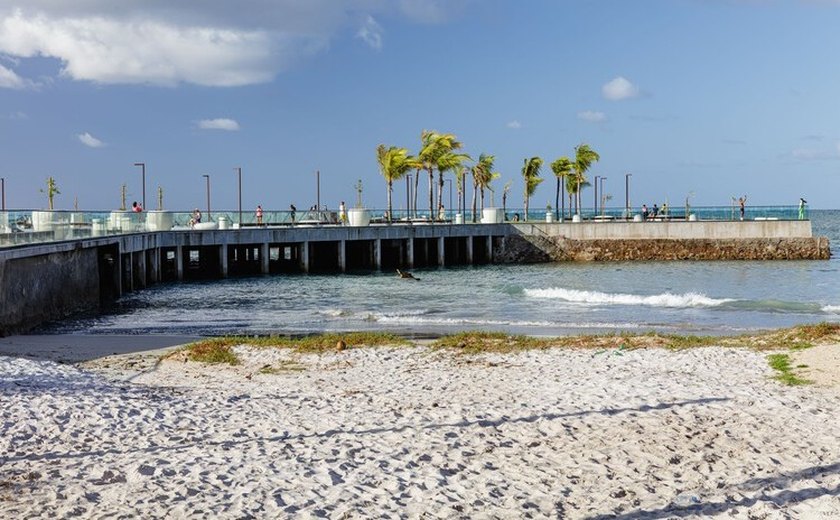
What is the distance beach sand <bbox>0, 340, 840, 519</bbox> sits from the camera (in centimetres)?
751

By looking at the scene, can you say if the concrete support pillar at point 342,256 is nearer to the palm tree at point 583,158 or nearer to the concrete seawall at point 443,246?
the concrete seawall at point 443,246

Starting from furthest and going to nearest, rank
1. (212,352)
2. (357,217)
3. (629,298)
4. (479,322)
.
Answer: (357,217), (629,298), (479,322), (212,352)

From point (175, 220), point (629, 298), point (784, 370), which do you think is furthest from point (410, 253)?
point (784, 370)

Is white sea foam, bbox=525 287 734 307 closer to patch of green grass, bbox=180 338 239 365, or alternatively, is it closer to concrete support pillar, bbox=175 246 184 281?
patch of green grass, bbox=180 338 239 365

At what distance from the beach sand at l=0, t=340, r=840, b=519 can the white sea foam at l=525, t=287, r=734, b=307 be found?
1637 cm

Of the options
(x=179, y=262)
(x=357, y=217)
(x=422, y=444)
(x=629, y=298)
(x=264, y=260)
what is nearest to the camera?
(x=422, y=444)

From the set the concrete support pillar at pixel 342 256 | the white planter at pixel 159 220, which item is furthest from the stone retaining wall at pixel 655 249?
the white planter at pixel 159 220

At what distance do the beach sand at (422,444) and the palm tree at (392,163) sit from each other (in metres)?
47.7

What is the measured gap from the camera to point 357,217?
52.8 metres

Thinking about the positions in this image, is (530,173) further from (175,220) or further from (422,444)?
(422,444)

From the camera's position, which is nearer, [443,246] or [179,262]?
[179,262]

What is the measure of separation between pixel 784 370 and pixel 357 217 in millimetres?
40500

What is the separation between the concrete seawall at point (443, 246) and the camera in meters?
44.2

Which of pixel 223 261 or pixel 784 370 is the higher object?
pixel 223 261
